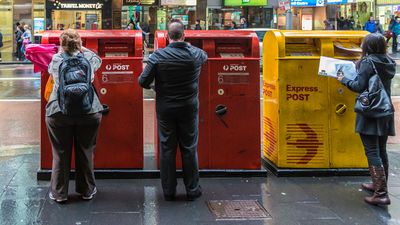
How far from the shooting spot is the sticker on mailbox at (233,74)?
585 cm

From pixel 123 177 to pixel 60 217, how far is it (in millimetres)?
1306

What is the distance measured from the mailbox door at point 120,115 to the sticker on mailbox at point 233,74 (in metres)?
0.93

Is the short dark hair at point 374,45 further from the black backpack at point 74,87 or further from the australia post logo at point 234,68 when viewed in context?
the black backpack at point 74,87

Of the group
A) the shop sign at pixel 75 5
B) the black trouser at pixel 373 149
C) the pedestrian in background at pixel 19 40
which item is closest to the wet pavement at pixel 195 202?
the black trouser at pixel 373 149

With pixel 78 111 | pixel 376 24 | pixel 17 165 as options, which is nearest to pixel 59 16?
pixel 376 24

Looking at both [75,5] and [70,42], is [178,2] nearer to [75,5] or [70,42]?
[75,5]

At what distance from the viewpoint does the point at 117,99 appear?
5.76m

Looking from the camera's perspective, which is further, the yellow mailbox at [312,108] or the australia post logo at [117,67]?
the yellow mailbox at [312,108]

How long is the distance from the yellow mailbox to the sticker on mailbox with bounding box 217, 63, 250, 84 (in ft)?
1.36

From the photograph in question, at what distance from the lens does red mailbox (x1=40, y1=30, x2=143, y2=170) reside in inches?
225

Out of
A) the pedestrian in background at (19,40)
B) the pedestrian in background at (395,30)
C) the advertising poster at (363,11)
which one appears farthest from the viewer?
the advertising poster at (363,11)

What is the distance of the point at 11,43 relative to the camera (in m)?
28.2

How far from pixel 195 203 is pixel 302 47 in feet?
7.80

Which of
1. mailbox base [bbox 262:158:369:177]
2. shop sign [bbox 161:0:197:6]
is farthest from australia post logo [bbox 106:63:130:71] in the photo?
shop sign [bbox 161:0:197:6]
